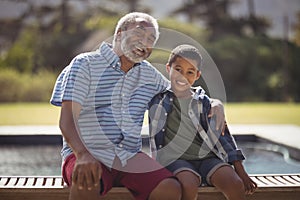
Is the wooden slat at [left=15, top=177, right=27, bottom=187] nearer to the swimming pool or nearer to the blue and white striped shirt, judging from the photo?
the blue and white striped shirt

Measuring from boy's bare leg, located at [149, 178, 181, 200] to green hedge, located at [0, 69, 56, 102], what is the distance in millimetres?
15290

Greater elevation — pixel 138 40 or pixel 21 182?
pixel 138 40

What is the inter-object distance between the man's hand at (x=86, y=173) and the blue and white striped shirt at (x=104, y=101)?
0.69 ft

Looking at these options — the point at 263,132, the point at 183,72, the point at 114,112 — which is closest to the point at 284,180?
the point at 183,72

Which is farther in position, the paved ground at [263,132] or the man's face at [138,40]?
the paved ground at [263,132]

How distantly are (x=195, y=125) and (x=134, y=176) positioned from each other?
457 mm

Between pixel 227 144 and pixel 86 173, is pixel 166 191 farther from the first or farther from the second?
pixel 227 144

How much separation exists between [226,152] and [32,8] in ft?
63.4

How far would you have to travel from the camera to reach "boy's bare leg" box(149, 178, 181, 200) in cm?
243

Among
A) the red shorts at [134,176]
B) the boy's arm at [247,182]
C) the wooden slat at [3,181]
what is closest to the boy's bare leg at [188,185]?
the red shorts at [134,176]

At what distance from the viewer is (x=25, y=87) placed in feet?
57.4

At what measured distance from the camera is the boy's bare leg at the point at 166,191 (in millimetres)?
2430

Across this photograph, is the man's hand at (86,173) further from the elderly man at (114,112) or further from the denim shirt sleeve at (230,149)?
the denim shirt sleeve at (230,149)

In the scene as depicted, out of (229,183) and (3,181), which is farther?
(3,181)
